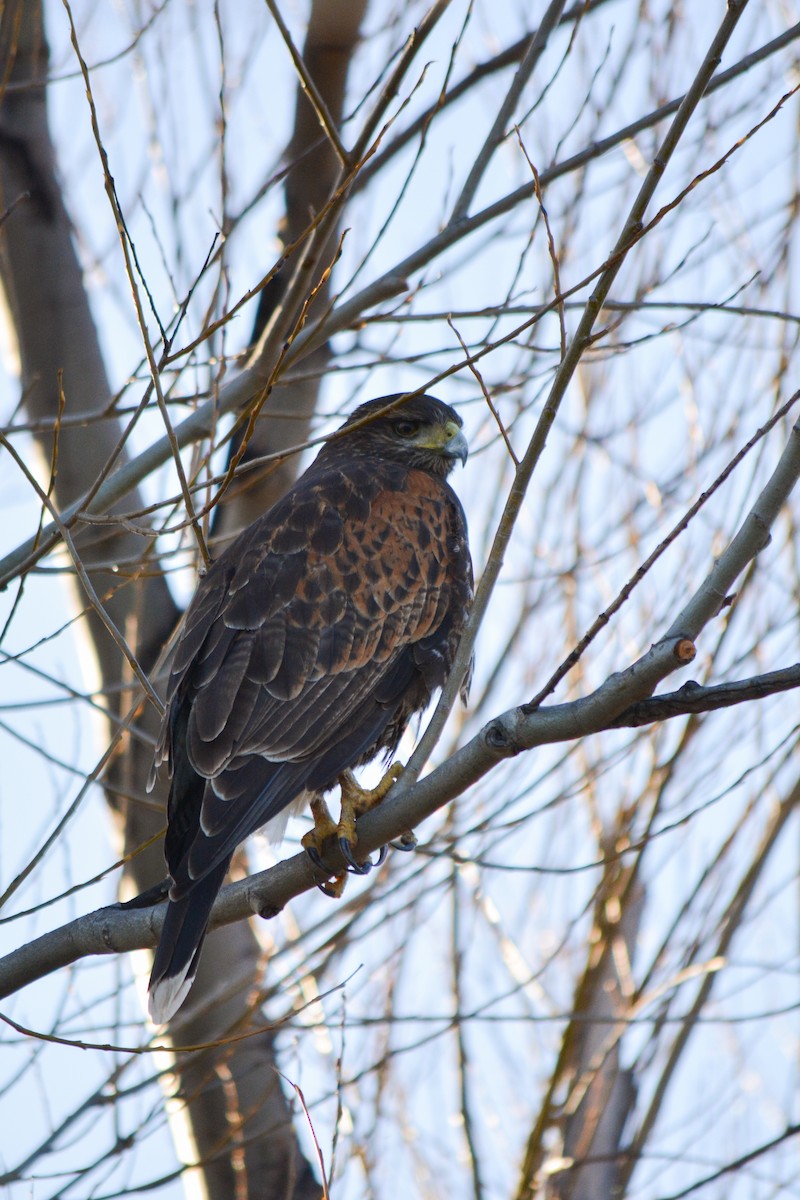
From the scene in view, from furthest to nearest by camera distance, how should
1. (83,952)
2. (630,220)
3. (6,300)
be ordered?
1. (6,300)
2. (83,952)
3. (630,220)

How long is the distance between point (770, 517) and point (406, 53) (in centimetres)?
164

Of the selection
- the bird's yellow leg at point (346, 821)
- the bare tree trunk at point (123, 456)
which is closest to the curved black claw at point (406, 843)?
the bird's yellow leg at point (346, 821)

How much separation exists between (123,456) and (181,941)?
2224 millimetres

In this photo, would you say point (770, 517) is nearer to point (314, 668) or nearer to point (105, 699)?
point (314, 668)

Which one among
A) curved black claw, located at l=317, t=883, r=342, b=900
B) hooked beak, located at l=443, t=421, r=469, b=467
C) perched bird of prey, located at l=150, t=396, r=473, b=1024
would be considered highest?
hooked beak, located at l=443, t=421, r=469, b=467

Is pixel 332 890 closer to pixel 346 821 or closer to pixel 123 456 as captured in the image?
pixel 346 821

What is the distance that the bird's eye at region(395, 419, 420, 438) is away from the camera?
16.3 ft

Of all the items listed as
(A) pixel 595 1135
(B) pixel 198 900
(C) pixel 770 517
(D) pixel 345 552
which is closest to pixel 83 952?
(B) pixel 198 900

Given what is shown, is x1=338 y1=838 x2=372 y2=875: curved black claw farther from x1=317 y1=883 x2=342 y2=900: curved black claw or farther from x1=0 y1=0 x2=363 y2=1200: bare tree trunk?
x1=0 y1=0 x2=363 y2=1200: bare tree trunk

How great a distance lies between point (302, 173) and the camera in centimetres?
496

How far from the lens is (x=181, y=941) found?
3.08 m

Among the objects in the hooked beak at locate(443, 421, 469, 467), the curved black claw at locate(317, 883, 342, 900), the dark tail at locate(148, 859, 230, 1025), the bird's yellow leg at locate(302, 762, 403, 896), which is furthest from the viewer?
the hooked beak at locate(443, 421, 469, 467)

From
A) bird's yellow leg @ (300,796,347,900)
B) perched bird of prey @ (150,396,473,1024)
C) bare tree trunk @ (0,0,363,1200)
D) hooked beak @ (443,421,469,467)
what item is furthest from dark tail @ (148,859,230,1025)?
hooked beak @ (443,421,469,467)

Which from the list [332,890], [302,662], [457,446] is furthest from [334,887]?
[457,446]
